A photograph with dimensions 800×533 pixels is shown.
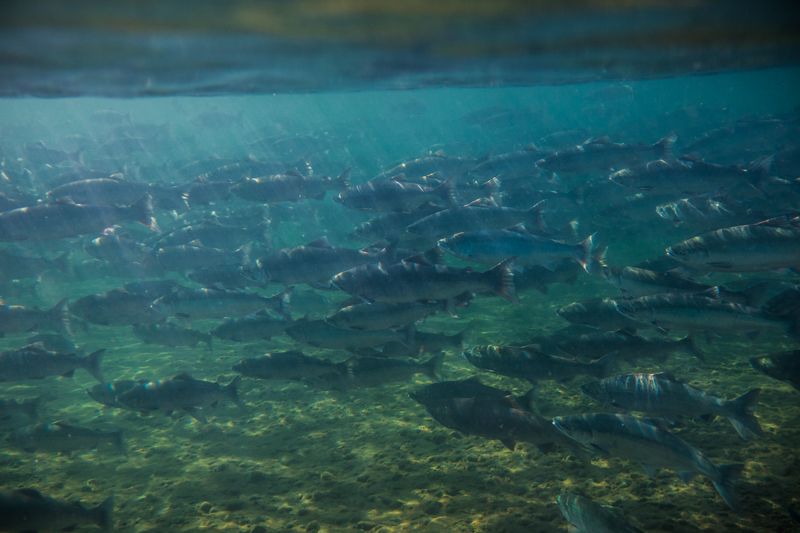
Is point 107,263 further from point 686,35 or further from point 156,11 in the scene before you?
point 686,35

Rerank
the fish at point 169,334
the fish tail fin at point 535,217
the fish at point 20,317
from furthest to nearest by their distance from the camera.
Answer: the fish at point 169,334 → the fish at point 20,317 → the fish tail fin at point 535,217

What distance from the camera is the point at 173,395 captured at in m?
6.21

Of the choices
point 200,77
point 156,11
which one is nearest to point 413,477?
point 156,11

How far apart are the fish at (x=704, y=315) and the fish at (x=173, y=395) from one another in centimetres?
683

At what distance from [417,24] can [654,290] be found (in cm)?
559

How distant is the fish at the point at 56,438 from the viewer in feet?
19.5

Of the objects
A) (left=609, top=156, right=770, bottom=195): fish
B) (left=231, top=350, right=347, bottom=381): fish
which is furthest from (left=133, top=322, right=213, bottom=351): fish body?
(left=609, top=156, right=770, bottom=195): fish

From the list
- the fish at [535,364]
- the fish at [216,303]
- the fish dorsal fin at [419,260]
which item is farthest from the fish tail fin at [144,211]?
the fish at [535,364]

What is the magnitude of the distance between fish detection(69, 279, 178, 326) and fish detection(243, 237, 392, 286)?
333 centimetres

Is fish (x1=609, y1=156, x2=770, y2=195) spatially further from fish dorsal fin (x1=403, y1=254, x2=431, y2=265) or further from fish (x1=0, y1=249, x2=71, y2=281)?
fish (x1=0, y1=249, x2=71, y2=281)

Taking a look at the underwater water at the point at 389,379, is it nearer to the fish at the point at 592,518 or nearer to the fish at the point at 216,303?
the fish at the point at 216,303

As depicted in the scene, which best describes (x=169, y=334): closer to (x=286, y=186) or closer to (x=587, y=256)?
(x=286, y=186)

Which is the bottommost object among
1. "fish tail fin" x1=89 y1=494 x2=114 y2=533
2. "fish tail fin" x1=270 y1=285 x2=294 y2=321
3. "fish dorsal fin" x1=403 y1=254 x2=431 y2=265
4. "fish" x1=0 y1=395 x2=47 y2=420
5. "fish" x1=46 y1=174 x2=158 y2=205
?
"fish tail fin" x1=89 y1=494 x2=114 y2=533

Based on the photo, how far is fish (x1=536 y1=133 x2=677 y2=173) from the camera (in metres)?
9.69
